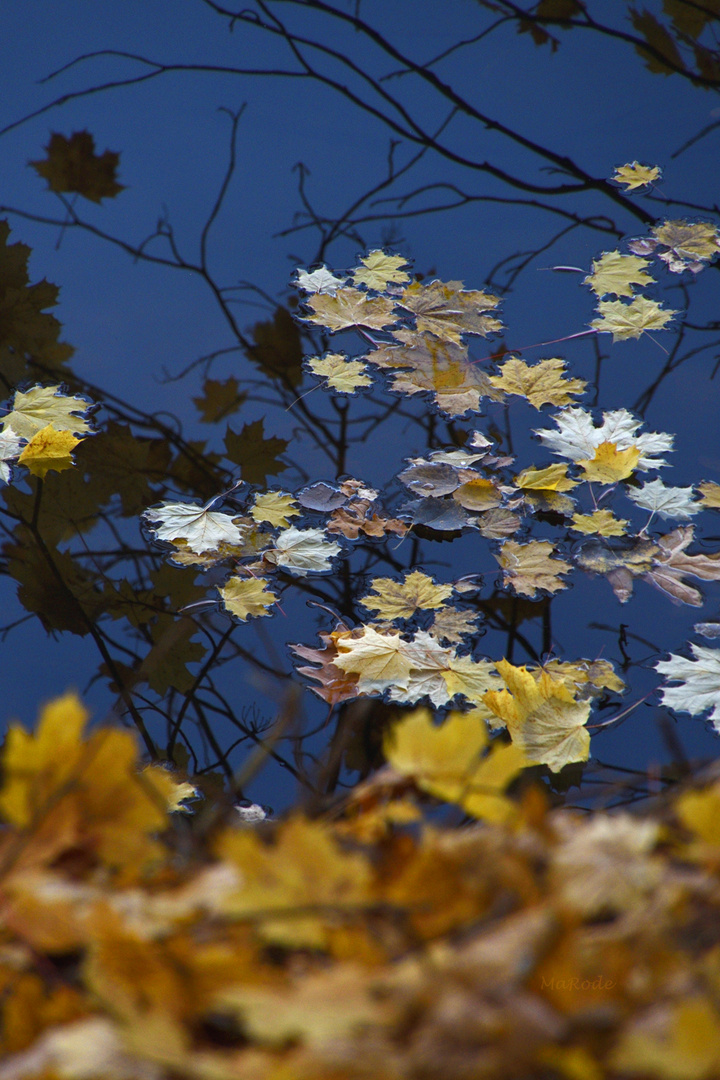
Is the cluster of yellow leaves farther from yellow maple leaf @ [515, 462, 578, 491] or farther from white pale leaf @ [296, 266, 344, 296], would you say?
yellow maple leaf @ [515, 462, 578, 491]

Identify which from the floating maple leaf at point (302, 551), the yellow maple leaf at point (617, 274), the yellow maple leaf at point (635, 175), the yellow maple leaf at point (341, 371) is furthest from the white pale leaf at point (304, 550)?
the yellow maple leaf at point (635, 175)

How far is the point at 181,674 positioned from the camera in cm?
108

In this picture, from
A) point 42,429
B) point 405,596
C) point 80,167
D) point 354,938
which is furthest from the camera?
point 80,167

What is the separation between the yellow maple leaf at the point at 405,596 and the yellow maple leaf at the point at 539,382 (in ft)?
1.59

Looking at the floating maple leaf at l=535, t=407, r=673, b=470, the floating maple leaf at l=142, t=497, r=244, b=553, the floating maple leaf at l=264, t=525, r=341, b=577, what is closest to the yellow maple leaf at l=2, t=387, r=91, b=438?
the floating maple leaf at l=142, t=497, r=244, b=553

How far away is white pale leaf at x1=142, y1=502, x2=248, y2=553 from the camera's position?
1.27 m

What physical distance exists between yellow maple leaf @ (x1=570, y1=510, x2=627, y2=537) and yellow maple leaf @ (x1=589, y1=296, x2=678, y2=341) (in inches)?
19.2

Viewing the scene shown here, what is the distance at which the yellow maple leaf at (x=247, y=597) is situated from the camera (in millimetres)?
1168

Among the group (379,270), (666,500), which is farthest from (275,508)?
(379,270)

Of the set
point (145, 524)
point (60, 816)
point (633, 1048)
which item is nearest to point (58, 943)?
point (60, 816)

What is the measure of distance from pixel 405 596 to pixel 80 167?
1405 mm

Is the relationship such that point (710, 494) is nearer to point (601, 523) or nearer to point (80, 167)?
point (601, 523)

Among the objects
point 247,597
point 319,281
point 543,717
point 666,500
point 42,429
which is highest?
point 319,281

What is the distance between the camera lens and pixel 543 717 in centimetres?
99
